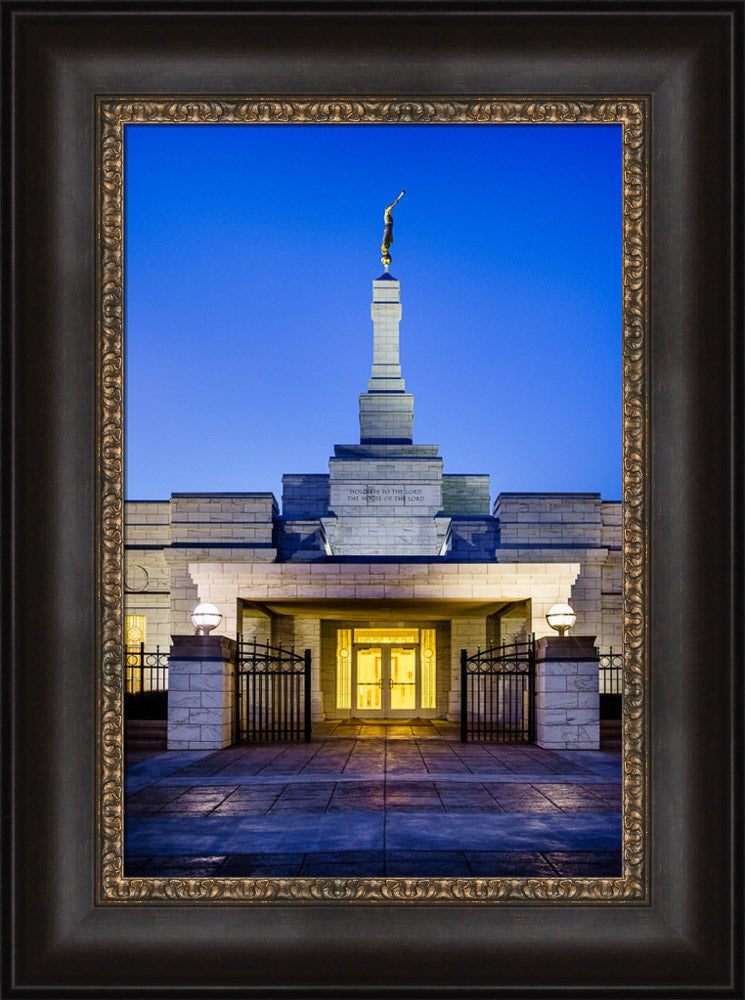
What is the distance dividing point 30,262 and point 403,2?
2480 millimetres

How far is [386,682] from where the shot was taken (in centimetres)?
2750

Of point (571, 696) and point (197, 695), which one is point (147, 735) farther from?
point (571, 696)

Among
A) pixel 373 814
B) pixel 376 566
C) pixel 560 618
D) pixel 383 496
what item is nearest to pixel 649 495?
pixel 373 814

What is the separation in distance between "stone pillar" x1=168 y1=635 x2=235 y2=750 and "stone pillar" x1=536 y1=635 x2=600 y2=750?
6.33 m

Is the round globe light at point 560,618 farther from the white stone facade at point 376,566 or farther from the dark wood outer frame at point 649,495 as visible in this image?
the dark wood outer frame at point 649,495

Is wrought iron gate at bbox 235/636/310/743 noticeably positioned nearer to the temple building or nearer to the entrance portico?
the entrance portico

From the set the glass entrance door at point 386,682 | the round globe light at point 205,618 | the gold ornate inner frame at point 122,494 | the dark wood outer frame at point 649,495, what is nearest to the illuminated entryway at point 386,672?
the glass entrance door at point 386,682

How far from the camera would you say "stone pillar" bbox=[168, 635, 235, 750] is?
15.6 meters

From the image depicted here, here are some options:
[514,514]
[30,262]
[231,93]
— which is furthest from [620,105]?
[514,514]

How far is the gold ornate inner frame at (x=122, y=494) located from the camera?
14.3 ft

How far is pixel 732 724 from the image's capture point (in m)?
4.24

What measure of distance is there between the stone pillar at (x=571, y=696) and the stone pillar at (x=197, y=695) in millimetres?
6325

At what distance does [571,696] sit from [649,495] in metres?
12.0

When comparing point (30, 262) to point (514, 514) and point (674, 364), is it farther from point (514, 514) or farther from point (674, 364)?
point (514, 514)
